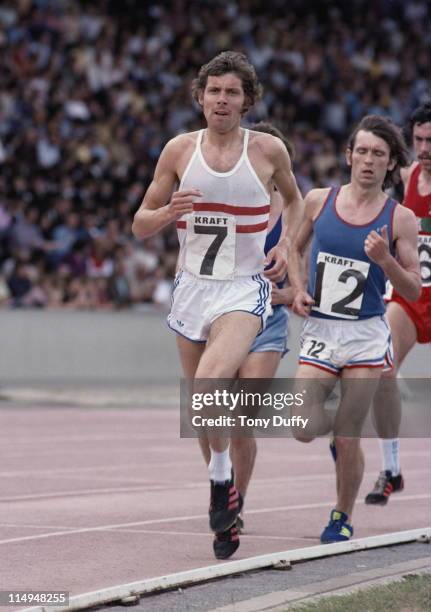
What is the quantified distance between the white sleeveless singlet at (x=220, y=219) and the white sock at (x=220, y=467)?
924mm

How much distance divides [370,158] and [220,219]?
1.19m

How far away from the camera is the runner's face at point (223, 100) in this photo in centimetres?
775

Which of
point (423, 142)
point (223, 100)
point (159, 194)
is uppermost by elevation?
point (223, 100)

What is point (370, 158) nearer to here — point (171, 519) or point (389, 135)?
point (389, 135)

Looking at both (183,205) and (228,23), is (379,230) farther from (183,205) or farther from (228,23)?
(228,23)

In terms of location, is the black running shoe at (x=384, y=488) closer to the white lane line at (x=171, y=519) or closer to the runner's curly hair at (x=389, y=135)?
the white lane line at (x=171, y=519)

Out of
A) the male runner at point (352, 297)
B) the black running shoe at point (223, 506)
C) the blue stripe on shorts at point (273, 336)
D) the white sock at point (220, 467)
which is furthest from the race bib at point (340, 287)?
the black running shoe at point (223, 506)

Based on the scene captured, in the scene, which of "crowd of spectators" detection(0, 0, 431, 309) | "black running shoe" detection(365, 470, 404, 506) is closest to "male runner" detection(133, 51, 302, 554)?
"black running shoe" detection(365, 470, 404, 506)

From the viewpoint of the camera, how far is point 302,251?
8.66 m

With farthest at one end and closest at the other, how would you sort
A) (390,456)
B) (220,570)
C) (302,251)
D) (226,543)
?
(390,456) < (302,251) < (226,543) < (220,570)

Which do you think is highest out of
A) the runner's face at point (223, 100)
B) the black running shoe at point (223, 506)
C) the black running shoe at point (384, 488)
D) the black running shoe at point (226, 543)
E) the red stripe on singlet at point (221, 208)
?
the runner's face at point (223, 100)

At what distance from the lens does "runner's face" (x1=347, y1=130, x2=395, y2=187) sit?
8.40 m

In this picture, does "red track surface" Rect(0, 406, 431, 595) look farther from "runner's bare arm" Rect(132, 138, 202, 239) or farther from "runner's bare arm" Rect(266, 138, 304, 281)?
"runner's bare arm" Rect(132, 138, 202, 239)

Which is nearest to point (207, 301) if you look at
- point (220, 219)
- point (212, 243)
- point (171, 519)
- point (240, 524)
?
point (212, 243)
